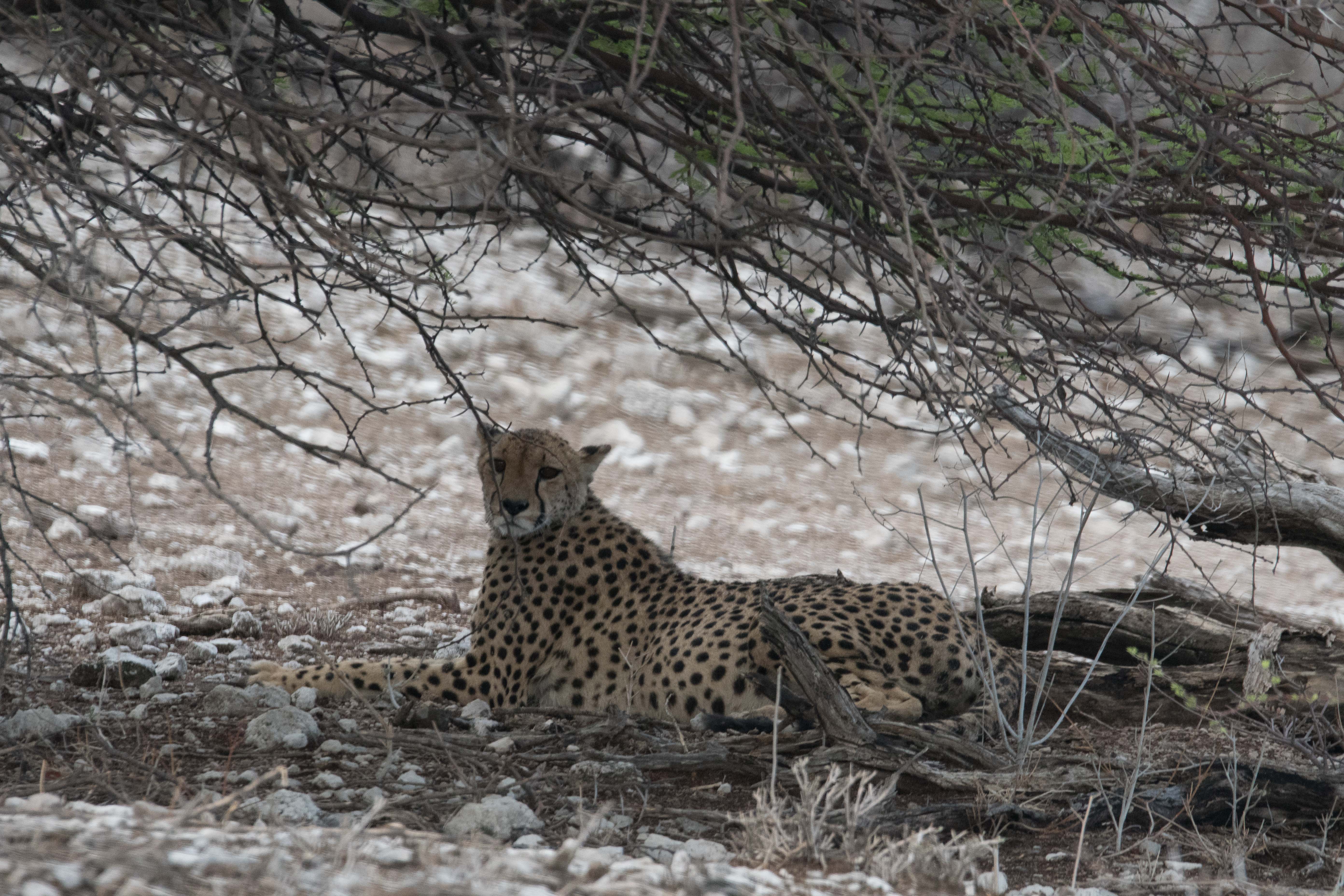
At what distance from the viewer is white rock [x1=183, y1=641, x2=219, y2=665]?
4262mm

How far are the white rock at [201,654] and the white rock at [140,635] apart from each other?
0.17m

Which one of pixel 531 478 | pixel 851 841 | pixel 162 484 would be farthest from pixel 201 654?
pixel 162 484

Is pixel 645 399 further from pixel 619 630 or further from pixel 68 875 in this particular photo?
pixel 68 875

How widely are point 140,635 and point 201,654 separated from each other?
12.7 inches

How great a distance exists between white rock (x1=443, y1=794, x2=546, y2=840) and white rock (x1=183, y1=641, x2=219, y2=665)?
199cm

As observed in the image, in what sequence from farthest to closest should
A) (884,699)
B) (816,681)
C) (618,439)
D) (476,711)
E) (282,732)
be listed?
(618,439) < (476,711) < (884,699) < (282,732) < (816,681)

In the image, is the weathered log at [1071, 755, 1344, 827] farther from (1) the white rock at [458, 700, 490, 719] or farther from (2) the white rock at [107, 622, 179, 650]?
(2) the white rock at [107, 622, 179, 650]

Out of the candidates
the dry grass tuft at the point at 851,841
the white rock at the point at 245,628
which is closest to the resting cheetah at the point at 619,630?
the white rock at the point at 245,628

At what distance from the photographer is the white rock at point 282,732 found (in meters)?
3.16

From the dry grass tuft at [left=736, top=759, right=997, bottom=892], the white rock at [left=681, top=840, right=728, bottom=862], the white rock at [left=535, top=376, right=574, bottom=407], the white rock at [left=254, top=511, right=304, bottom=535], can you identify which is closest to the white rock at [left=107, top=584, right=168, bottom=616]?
the white rock at [left=254, top=511, right=304, bottom=535]

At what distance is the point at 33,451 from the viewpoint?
22.2 feet

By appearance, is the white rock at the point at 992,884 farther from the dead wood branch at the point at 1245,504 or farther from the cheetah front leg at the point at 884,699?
the dead wood branch at the point at 1245,504

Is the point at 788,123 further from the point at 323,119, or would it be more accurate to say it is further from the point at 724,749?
the point at 724,749

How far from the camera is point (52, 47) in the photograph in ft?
6.97
